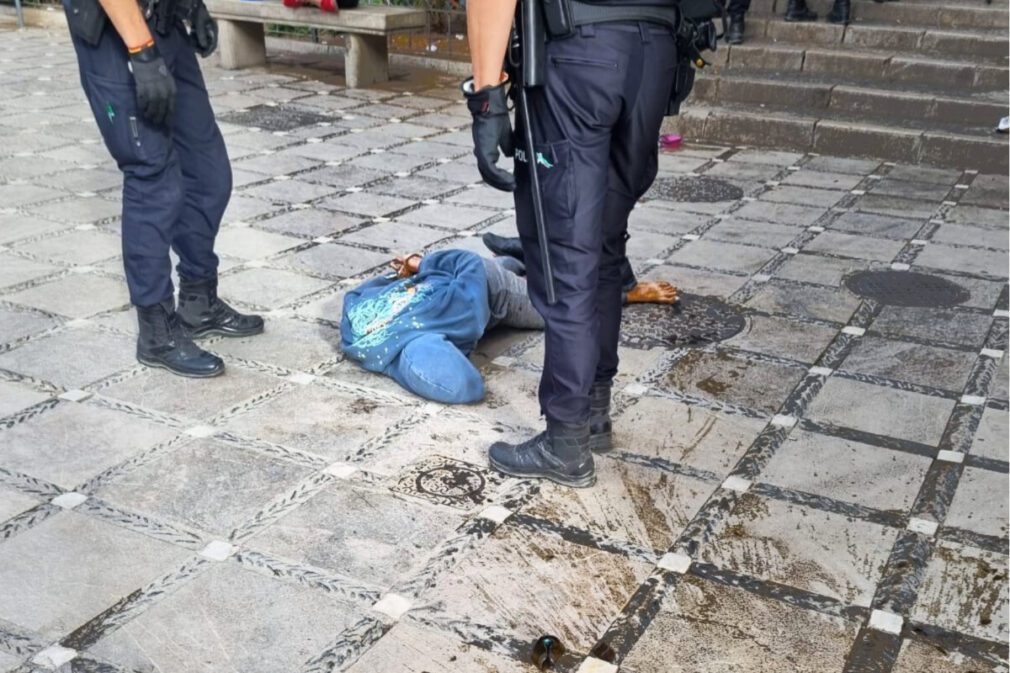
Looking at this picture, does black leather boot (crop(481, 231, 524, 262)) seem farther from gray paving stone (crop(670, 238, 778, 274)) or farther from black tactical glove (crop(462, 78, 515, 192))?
black tactical glove (crop(462, 78, 515, 192))

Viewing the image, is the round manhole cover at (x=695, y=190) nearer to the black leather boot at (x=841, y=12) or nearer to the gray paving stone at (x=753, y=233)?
the gray paving stone at (x=753, y=233)

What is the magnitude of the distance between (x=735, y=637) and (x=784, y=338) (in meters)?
2.12

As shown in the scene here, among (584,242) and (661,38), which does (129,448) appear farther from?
(661,38)

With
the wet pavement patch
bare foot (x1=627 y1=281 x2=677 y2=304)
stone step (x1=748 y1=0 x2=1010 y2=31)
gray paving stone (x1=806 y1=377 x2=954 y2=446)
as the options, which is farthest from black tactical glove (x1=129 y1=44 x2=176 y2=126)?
stone step (x1=748 y1=0 x2=1010 y2=31)

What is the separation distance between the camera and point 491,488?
349 centimetres

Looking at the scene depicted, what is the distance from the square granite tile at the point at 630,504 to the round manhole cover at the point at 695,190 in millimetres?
3517

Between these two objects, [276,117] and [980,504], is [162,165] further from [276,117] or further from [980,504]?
[276,117]

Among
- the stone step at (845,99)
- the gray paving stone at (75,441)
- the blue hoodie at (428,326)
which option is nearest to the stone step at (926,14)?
the stone step at (845,99)

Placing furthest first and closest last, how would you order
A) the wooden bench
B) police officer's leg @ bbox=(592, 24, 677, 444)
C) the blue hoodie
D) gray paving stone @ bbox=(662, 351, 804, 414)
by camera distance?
the wooden bench → gray paving stone @ bbox=(662, 351, 804, 414) → the blue hoodie → police officer's leg @ bbox=(592, 24, 677, 444)

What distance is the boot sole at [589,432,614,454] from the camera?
12.2ft

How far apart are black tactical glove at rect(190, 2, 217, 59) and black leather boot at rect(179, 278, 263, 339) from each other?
0.90 meters

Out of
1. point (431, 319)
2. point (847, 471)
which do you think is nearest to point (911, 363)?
point (847, 471)

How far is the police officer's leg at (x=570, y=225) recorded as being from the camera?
307 cm

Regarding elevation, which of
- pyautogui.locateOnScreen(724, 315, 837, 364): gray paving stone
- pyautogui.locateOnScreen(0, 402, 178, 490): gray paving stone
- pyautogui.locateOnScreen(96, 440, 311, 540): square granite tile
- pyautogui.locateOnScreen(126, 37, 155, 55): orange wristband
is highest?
pyautogui.locateOnScreen(126, 37, 155, 55): orange wristband
